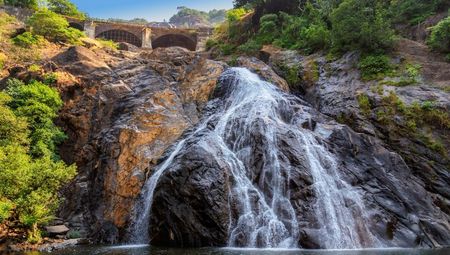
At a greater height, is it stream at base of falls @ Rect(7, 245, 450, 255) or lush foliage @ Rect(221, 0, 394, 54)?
lush foliage @ Rect(221, 0, 394, 54)

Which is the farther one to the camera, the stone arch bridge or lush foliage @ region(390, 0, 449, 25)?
the stone arch bridge

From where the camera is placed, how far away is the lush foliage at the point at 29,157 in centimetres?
1595

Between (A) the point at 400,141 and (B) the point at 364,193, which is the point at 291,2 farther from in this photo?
(B) the point at 364,193

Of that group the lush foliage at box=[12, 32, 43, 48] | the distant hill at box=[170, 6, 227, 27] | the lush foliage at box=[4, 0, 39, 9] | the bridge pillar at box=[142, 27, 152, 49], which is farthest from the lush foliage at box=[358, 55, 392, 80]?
the distant hill at box=[170, 6, 227, 27]

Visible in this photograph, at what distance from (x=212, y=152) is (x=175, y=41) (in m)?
41.1

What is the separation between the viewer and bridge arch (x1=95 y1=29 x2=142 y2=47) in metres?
50.9

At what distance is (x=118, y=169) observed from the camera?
63.5 feet

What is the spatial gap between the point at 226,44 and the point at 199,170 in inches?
1029

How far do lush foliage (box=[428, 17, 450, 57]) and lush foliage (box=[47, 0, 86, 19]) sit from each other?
41.4 meters

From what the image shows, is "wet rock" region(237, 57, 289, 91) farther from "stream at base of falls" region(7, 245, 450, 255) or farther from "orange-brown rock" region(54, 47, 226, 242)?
"stream at base of falls" region(7, 245, 450, 255)

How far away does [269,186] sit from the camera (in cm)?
1636

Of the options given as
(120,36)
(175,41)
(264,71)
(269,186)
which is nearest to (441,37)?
(264,71)

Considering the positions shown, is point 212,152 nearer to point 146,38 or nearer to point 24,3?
point 146,38

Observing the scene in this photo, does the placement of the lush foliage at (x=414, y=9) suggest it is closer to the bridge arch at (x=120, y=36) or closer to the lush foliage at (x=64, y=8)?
the bridge arch at (x=120, y=36)
